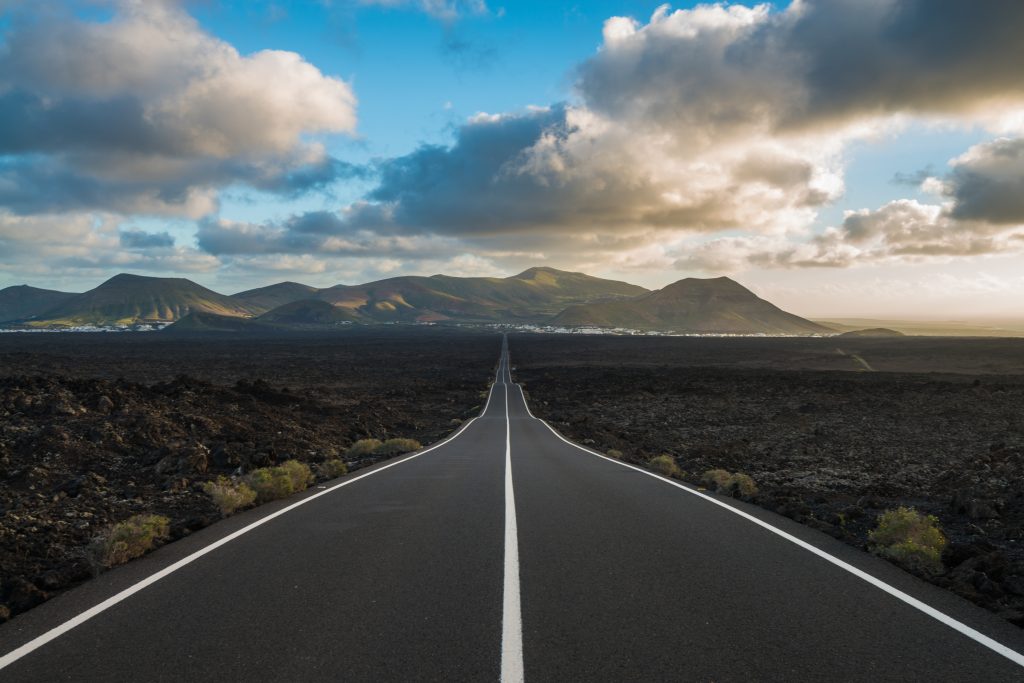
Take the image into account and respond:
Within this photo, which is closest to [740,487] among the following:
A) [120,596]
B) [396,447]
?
[120,596]

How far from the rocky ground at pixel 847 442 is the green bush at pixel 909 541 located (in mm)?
197

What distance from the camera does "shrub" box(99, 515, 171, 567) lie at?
23.3ft

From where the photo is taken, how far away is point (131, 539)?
297 inches

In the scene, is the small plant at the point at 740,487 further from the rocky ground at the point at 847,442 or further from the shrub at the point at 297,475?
the shrub at the point at 297,475

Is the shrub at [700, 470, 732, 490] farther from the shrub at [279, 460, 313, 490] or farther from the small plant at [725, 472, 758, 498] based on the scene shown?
the shrub at [279, 460, 313, 490]

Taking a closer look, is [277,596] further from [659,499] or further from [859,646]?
[659,499]

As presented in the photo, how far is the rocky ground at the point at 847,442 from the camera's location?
968 cm

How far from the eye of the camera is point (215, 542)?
793cm

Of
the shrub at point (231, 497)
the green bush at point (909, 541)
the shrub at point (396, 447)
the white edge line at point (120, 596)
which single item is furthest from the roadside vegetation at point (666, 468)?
the shrub at point (231, 497)

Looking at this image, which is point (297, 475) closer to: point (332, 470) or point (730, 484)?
point (332, 470)

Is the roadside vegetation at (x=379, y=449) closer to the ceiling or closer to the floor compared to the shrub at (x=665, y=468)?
closer to the floor

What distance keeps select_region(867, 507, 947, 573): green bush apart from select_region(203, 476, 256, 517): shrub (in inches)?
377

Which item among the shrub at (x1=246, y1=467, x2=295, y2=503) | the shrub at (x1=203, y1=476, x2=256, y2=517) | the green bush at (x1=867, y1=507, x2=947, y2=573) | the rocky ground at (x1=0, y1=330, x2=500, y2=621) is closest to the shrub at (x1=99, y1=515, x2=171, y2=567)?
the rocky ground at (x1=0, y1=330, x2=500, y2=621)

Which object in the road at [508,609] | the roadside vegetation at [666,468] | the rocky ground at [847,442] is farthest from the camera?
the roadside vegetation at [666,468]
